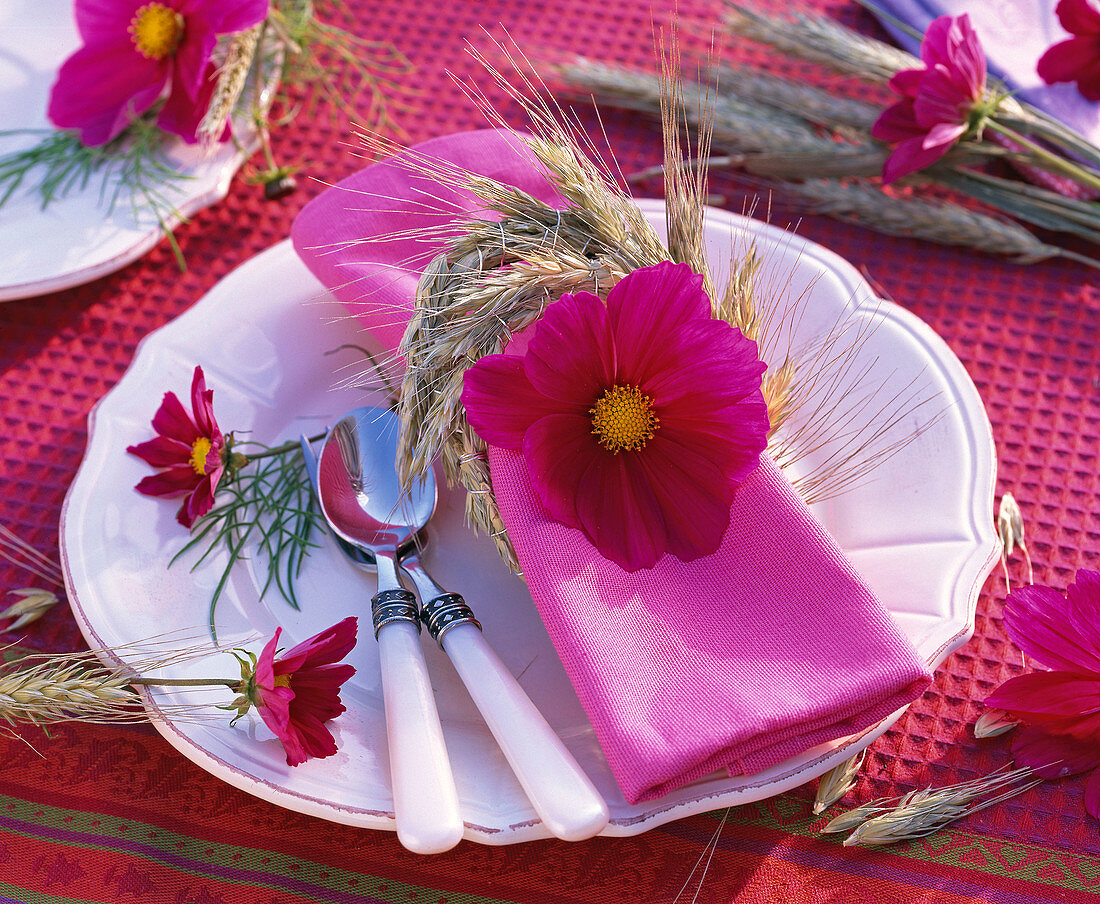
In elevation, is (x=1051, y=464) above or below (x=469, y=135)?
below

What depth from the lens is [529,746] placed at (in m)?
0.45

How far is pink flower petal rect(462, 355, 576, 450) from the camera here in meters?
0.46

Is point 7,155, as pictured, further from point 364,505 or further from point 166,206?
point 364,505

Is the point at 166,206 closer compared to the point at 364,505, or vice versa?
the point at 364,505

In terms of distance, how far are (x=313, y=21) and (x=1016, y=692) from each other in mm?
853

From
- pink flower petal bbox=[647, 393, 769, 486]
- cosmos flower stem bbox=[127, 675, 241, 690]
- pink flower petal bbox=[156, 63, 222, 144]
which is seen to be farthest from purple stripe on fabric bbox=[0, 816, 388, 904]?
pink flower petal bbox=[156, 63, 222, 144]

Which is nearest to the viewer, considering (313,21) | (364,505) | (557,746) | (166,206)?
(557,746)

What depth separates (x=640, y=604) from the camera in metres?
0.48

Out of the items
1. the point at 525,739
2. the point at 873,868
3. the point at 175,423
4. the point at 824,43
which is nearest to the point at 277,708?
the point at 525,739

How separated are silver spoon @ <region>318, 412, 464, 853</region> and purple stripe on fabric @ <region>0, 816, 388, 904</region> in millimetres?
74

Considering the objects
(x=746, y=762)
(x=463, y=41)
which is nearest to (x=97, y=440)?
(x=746, y=762)

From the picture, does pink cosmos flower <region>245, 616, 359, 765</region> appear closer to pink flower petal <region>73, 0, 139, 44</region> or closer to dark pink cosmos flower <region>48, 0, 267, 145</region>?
dark pink cosmos flower <region>48, 0, 267, 145</region>

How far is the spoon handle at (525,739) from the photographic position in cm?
42

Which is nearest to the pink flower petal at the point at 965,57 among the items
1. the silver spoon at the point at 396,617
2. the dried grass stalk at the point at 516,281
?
the dried grass stalk at the point at 516,281
